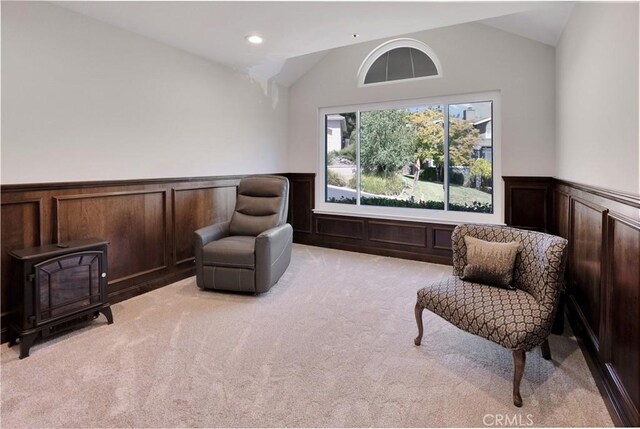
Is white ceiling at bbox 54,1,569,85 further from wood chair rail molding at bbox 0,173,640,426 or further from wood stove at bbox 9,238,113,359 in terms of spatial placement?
wood stove at bbox 9,238,113,359

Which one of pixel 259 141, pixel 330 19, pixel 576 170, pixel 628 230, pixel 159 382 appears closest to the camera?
pixel 628 230

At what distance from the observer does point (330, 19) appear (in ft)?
10.7

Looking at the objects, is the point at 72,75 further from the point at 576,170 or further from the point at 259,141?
the point at 576,170

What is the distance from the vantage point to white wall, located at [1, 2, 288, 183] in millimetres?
2793

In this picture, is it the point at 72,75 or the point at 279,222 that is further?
the point at 279,222

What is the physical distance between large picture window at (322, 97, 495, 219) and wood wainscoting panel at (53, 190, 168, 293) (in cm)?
278

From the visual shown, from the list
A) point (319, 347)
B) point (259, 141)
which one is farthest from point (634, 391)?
point (259, 141)

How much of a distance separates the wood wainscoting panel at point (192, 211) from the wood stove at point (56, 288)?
1176mm

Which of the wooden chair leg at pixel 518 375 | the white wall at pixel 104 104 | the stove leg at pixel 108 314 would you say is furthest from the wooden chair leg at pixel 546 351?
the white wall at pixel 104 104

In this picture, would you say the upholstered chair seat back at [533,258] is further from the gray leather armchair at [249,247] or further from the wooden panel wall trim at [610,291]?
the gray leather armchair at [249,247]

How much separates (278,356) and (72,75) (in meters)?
2.84

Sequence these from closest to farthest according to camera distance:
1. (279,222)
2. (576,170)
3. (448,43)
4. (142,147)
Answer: (576,170)
(142,147)
(279,222)
(448,43)

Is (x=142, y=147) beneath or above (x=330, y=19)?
beneath

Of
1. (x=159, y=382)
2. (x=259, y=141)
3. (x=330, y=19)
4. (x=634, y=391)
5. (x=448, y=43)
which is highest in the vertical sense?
(x=448, y=43)
